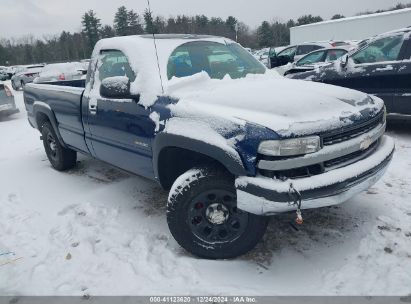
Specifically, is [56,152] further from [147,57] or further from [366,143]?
[366,143]

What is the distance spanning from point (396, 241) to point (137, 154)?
7.96 ft

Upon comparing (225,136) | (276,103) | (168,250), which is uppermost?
(276,103)

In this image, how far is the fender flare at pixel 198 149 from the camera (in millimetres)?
2738

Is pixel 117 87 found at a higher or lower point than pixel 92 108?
higher

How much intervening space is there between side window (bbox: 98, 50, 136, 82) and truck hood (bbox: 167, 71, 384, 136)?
63cm

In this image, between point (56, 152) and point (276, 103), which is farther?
point (56, 152)

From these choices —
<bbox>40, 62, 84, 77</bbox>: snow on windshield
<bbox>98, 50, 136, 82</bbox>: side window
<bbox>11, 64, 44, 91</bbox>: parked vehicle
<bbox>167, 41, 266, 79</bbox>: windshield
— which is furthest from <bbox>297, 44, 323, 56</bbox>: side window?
<bbox>11, 64, 44, 91</bbox>: parked vehicle

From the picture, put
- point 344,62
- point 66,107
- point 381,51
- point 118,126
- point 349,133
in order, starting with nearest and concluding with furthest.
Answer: point 349,133, point 118,126, point 66,107, point 381,51, point 344,62

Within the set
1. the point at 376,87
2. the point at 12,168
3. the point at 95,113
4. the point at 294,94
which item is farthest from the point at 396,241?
the point at 12,168

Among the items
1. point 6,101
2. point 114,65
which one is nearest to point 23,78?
point 6,101

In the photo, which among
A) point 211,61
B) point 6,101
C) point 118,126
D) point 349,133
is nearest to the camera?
point 349,133

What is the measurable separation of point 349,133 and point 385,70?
377 centimetres

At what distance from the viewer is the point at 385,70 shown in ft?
19.9

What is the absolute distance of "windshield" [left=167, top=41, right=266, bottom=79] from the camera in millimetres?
3718
